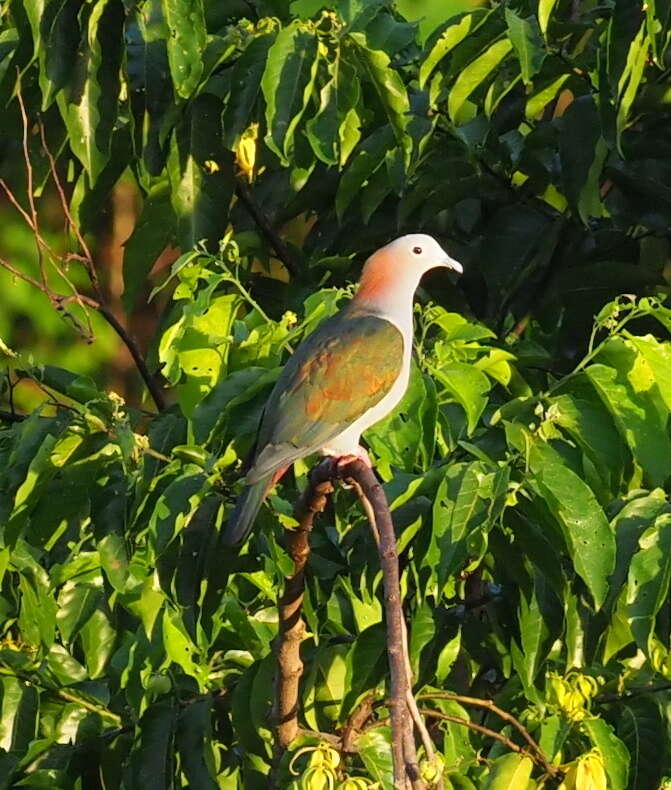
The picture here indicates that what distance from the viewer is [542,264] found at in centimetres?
371

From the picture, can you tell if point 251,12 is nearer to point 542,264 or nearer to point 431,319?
point 542,264

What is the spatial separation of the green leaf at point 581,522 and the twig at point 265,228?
1.37 meters

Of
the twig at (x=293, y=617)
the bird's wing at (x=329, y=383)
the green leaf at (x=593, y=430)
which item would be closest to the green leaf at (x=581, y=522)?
the green leaf at (x=593, y=430)

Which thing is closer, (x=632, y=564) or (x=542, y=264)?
(x=632, y=564)

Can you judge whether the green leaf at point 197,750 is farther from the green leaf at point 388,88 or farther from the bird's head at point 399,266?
the green leaf at point 388,88

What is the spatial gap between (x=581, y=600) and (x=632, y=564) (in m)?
0.52

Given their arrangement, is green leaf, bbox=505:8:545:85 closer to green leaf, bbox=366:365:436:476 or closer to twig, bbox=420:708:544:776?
green leaf, bbox=366:365:436:476

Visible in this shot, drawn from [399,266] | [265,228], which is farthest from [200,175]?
[399,266]

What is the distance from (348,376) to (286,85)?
0.55 m

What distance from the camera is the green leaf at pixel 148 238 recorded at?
3.67m

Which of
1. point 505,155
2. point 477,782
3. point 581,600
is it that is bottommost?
point 477,782

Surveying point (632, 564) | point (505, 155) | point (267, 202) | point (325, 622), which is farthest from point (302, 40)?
point (632, 564)

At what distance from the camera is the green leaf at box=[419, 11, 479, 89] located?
10.5 feet

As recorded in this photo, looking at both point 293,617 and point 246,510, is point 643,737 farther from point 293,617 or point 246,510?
point 246,510
